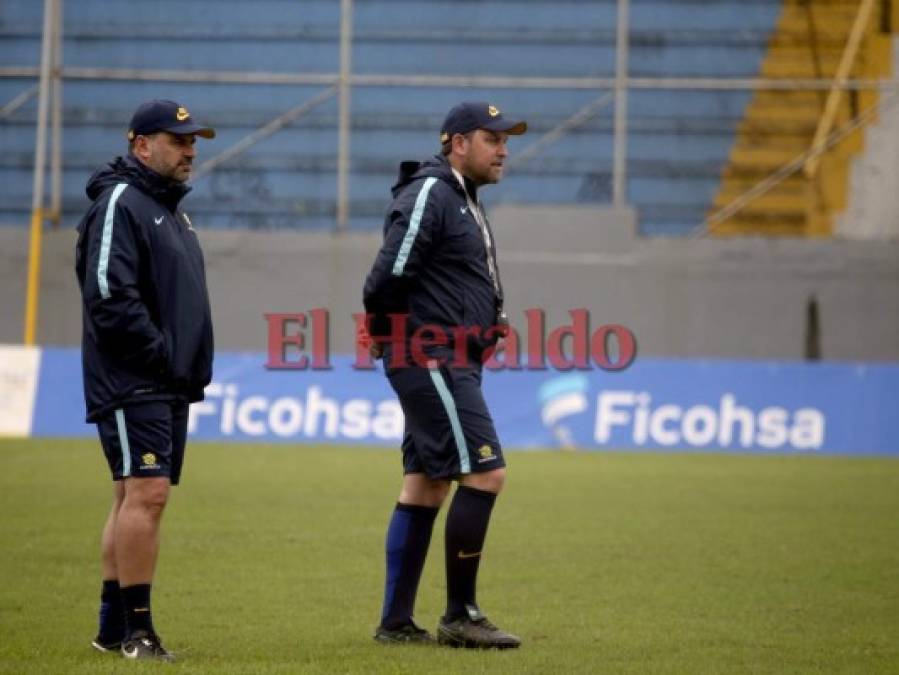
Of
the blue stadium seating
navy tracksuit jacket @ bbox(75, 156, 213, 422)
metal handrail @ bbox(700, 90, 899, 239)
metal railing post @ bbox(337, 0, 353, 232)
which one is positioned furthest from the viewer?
the blue stadium seating

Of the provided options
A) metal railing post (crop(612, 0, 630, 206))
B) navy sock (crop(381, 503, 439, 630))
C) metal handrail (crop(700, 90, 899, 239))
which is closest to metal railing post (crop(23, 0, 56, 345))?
metal railing post (crop(612, 0, 630, 206))

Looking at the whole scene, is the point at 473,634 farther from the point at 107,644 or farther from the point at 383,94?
the point at 383,94

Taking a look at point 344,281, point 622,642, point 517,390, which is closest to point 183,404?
point 622,642

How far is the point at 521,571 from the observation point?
9656 millimetres

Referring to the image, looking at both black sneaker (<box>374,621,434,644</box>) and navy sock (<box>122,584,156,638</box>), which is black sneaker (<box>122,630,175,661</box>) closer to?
navy sock (<box>122,584,156,638</box>)

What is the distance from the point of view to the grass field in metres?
6.92

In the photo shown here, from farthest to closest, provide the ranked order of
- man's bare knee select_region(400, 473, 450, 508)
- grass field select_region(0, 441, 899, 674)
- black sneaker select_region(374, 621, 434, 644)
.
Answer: man's bare knee select_region(400, 473, 450, 508), black sneaker select_region(374, 621, 434, 644), grass field select_region(0, 441, 899, 674)

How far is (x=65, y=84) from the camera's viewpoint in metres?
24.3

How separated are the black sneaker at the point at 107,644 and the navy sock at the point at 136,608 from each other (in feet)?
0.80

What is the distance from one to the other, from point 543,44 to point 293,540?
48.8ft

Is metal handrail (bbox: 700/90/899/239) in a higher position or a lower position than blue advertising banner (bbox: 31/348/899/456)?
higher

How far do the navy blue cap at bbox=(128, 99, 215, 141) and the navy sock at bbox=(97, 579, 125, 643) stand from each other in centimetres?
177

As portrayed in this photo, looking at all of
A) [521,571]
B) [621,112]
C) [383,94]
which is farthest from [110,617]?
[383,94]

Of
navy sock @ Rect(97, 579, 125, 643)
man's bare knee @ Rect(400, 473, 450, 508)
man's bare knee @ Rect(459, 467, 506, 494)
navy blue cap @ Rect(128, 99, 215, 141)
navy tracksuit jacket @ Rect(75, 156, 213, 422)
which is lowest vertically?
navy sock @ Rect(97, 579, 125, 643)
